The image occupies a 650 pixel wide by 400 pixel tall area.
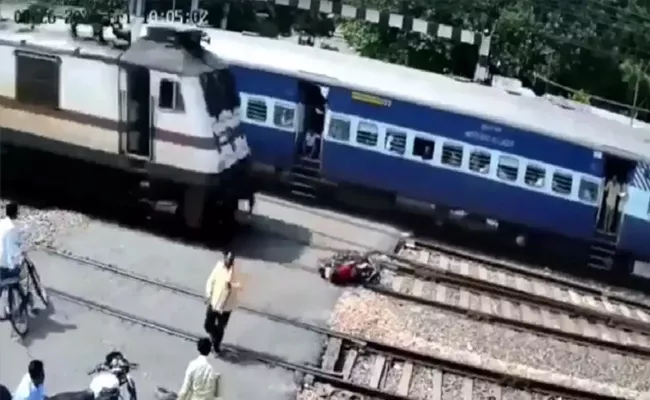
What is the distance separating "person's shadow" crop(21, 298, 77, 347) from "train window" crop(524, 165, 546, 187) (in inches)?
310

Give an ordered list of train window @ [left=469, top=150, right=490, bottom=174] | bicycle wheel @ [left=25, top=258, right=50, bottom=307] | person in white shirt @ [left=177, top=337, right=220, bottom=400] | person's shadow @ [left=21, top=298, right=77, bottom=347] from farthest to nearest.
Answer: train window @ [left=469, top=150, right=490, bottom=174] → bicycle wheel @ [left=25, top=258, right=50, bottom=307] → person's shadow @ [left=21, top=298, right=77, bottom=347] → person in white shirt @ [left=177, top=337, right=220, bottom=400]

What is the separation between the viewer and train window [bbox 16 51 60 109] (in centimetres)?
1462

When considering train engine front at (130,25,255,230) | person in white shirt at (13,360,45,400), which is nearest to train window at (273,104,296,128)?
train engine front at (130,25,255,230)

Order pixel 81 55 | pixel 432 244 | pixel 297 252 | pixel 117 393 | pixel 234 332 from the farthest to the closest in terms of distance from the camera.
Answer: pixel 432 244 < pixel 297 252 < pixel 81 55 < pixel 234 332 < pixel 117 393

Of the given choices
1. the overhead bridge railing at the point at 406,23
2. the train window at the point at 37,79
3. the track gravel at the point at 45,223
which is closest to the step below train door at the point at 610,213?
the overhead bridge railing at the point at 406,23

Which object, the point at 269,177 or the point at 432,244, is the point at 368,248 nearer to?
the point at 432,244

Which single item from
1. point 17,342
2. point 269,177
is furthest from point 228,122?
point 17,342

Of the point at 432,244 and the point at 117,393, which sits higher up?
the point at 117,393

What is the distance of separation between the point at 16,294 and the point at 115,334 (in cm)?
119

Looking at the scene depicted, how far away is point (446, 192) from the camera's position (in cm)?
1706

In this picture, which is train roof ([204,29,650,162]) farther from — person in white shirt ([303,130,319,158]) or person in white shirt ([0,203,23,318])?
person in white shirt ([0,203,23,318])

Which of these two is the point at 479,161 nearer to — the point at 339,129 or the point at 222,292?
the point at 339,129

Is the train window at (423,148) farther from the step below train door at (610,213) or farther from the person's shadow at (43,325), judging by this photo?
the person's shadow at (43,325)

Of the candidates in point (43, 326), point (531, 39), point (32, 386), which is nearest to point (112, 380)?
point (32, 386)
